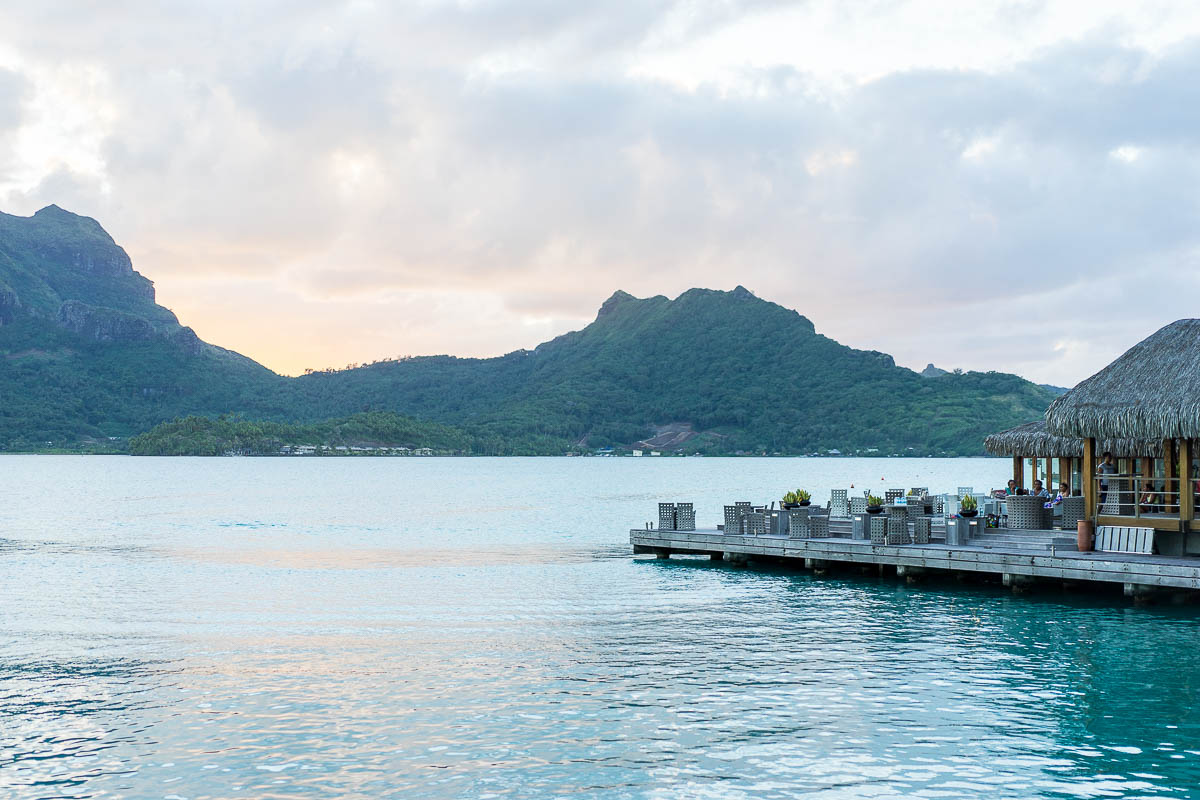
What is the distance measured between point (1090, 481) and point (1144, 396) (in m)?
2.18

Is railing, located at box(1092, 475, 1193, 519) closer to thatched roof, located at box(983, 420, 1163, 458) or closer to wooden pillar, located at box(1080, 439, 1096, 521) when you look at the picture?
wooden pillar, located at box(1080, 439, 1096, 521)

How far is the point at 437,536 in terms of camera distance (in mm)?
50250

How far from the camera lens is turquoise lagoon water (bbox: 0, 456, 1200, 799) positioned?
11.5 meters

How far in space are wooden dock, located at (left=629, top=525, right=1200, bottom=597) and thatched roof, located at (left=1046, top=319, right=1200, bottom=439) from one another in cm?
265

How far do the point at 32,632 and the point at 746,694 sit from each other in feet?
48.7

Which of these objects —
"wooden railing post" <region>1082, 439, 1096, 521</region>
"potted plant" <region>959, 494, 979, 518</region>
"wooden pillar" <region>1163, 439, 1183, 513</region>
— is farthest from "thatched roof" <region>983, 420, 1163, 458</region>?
"wooden railing post" <region>1082, 439, 1096, 521</region>

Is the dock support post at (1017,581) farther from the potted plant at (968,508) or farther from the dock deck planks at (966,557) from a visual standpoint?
the potted plant at (968,508)

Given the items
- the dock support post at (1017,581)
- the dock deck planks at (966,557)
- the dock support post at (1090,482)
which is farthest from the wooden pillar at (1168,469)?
the dock support post at (1017,581)

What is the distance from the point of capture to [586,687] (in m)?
15.6

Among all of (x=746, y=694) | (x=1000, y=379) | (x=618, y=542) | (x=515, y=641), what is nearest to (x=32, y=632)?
(x=515, y=641)

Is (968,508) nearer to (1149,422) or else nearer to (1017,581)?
A: (1017,581)

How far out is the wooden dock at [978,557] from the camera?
21312mm

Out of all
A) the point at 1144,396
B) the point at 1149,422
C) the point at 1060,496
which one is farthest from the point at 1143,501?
the point at 1060,496

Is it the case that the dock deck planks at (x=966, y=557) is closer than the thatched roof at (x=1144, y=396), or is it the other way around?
the dock deck planks at (x=966, y=557)
